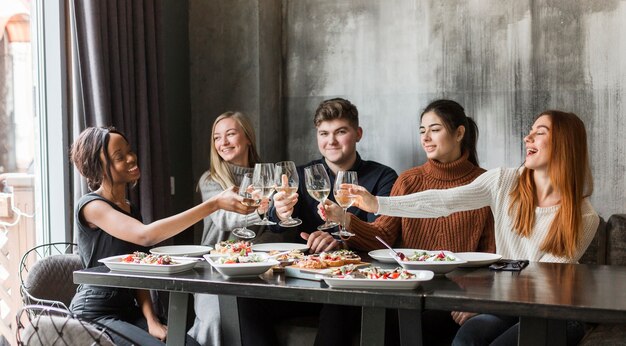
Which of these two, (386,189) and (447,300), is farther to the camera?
(386,189)

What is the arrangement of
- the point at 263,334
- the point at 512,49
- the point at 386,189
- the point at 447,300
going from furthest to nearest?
the point at 512,49, the point at 386,189, the point at 263,334, the point at 447,300

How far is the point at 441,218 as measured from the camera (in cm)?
318

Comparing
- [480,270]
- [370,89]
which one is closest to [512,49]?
[370,89]

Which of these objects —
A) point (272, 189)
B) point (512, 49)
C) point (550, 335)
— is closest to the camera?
point (550, 335)

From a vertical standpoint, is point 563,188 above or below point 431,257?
above

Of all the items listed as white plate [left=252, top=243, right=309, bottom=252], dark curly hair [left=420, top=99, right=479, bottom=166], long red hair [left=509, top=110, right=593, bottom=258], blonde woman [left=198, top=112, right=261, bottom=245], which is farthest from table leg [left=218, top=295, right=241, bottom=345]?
Answer: dark curly hair [left=420, top=99, right=479, bottom=166]

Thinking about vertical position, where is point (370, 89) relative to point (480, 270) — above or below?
above

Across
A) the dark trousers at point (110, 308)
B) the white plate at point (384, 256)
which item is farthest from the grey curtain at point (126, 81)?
the white plate at point (384, 256)

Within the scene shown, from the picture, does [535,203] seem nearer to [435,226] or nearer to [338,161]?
[435,226]

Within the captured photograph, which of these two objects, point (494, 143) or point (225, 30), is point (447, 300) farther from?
point (225, 30)

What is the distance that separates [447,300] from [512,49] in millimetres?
2236

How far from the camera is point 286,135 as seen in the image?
4445mm

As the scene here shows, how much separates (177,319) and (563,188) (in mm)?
1363

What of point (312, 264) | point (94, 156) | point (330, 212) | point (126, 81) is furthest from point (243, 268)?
point (126, 81)
